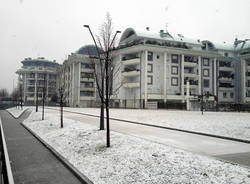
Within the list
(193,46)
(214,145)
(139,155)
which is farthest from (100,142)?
(193,46)

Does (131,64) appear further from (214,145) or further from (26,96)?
(26,96)

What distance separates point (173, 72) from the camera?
54125 millimetres

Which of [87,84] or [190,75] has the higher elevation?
[190,75]

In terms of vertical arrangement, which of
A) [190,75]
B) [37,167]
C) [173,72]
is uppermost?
[173,72]

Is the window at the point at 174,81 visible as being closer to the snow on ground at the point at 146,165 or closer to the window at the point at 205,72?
the window at the point at 205,72

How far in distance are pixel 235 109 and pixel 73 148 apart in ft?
127

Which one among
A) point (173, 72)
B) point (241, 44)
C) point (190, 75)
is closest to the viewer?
point (173, 72)

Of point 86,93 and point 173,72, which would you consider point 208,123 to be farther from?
point 86,93

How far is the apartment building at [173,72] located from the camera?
5091 cm

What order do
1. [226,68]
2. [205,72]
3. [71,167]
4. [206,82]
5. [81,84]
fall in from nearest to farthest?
1. [71,167]
2. [206,82]
3. [205,72]
4. [226,68]
5. [81,84]

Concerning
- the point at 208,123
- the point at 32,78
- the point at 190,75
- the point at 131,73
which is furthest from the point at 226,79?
the point at 32,78

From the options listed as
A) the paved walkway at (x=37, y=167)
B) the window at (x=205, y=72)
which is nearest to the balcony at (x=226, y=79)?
the window at (x=205, y=72)

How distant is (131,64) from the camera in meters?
54.0

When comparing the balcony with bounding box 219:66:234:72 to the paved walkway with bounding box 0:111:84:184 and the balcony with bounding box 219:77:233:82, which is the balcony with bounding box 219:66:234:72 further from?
the paved walkway with bounding box 0:111:84:184
